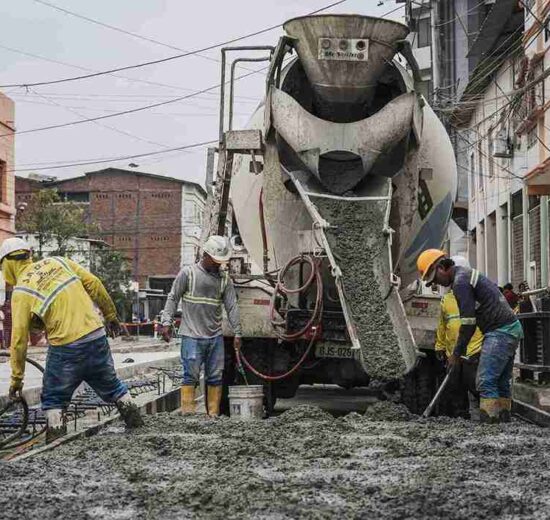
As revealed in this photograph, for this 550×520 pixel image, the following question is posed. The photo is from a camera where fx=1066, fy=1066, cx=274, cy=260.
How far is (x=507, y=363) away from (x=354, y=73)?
2.96 meters

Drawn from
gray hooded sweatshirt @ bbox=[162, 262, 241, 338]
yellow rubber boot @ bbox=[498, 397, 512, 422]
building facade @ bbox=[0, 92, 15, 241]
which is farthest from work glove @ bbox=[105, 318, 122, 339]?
building facade @ bbox=[0, 92, 15, 241]

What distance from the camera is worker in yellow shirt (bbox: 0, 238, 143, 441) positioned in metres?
8.21

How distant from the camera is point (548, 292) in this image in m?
14.4

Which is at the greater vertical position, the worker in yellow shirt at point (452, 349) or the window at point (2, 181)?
the window at point (2, 181)

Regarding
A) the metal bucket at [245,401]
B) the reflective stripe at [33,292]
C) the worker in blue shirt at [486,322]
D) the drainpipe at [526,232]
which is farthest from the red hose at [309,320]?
the drainpipe at [526,232]

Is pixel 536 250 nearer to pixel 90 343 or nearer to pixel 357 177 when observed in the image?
pixel 357 177

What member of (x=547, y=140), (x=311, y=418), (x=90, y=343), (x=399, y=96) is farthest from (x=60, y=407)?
(x=547, y=140)

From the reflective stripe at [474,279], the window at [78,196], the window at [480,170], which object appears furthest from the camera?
the window at [78,196]

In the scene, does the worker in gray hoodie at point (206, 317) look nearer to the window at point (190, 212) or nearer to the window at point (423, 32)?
the window at point (423, 32)

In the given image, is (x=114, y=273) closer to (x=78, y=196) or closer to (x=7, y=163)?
(x=7, y=163)

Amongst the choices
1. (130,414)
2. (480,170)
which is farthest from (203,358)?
(480,170)

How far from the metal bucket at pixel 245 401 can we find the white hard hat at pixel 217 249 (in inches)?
48.9

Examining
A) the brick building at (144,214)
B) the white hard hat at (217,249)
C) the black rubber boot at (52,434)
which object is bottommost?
the black rubber boot at (52,434)

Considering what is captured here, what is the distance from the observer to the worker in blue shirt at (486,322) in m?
9.14
